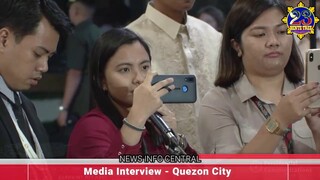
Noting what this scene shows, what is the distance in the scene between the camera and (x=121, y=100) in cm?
262

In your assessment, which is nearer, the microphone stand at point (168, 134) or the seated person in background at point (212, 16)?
the microphone stand at point (168, 134)

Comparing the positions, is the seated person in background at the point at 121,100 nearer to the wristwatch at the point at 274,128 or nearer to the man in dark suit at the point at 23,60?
the man in dark suit at the point at 23,60

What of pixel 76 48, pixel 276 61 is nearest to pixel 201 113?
pixel 276 61

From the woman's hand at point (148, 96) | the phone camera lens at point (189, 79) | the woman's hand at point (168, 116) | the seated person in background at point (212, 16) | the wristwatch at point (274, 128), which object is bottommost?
the wristwatch at point (274, 128)

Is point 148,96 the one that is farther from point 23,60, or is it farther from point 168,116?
point 23,60

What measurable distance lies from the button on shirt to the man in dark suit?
27 centimetres

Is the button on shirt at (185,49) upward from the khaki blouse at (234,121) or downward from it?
upward

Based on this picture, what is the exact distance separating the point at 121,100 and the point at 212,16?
0.40 meters

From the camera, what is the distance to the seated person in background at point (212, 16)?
8.72 ft

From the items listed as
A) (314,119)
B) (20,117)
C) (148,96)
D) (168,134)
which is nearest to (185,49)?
(148,96)

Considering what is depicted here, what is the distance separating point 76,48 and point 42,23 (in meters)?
0.14

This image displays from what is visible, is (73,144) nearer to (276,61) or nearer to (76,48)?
(76,48)

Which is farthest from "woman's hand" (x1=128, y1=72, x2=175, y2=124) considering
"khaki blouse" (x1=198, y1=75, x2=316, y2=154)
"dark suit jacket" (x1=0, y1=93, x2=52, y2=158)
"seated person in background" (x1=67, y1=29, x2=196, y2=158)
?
"dark suit jacket" (x1=0, y1=93, x2=52, y2=158)

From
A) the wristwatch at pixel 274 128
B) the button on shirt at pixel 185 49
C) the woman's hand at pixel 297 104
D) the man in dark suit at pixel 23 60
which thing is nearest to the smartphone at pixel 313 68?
the woman's hand at pixel 297 104
